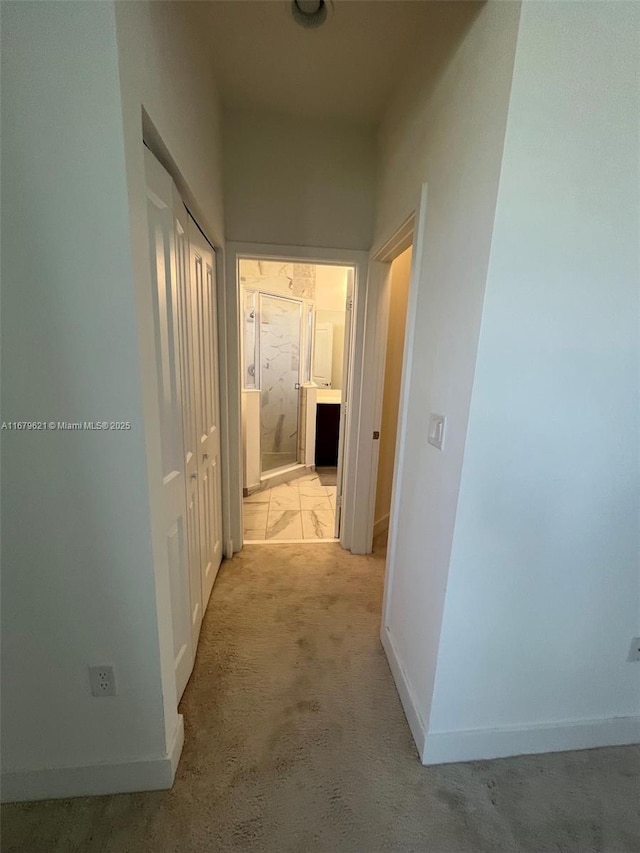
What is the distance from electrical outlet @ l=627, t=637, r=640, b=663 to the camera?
1.20 meters

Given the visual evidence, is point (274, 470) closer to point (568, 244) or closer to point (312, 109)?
point (312, 109)

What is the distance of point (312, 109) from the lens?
183 centimetres

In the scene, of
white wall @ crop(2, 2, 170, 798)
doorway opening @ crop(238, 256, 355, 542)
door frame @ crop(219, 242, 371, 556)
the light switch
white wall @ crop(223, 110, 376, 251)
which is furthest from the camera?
doorway opening @ crop(238, 256, 355, 542)

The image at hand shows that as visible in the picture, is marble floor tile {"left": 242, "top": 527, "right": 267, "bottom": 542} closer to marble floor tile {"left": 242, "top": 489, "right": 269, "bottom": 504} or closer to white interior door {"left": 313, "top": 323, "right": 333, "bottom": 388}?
marble floor tile {"left": 242, "top": 489, "right": 269, "bottom": 504}

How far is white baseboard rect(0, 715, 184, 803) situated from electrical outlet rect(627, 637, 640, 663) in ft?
5.42

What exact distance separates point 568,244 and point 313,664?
74.3 inches

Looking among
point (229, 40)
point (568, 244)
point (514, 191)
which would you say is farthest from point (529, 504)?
point (229, 40)

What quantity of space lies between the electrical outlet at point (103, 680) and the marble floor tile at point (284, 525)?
1705 millimetres

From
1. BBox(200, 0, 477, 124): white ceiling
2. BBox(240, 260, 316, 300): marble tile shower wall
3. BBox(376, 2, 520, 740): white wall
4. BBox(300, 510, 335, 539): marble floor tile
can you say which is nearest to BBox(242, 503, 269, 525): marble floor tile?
BBox(300, 510, 335, 539): marble floor tile

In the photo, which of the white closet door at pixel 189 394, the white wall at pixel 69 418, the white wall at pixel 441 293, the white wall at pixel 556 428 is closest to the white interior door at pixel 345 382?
the white wall at pixel 441 293

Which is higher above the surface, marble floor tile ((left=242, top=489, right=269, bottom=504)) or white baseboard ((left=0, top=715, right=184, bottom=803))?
white baseboard ((left=0, top=715, right=184, bottom=803))

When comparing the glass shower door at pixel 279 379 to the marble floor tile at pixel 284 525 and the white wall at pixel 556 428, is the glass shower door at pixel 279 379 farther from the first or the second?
the white wall at pixel 556 428

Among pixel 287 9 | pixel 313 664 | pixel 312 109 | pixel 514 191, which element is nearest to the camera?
pixel 514 191

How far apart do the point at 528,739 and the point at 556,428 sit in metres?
1.18
